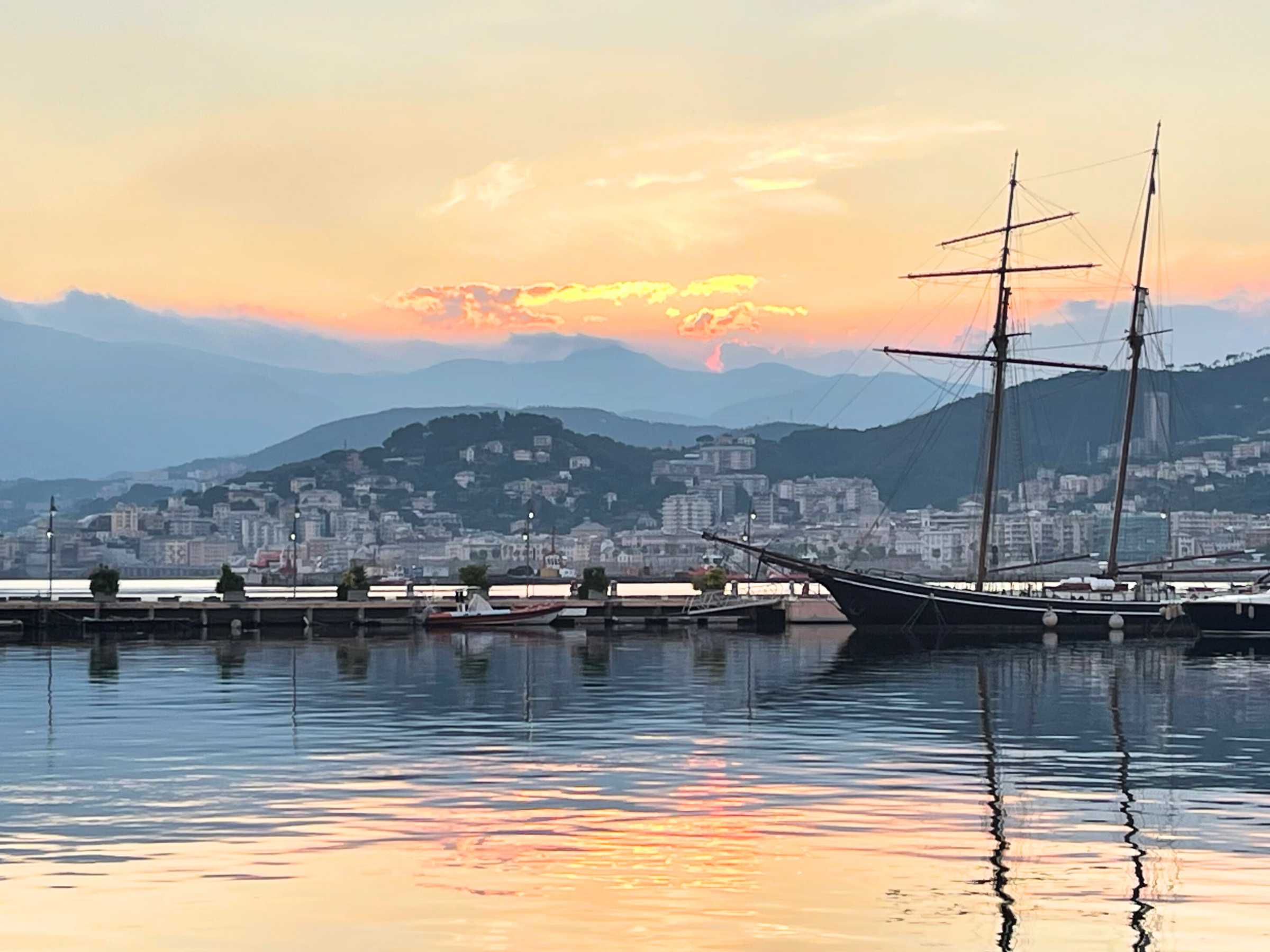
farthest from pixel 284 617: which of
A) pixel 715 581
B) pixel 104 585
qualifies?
pixel 715 581

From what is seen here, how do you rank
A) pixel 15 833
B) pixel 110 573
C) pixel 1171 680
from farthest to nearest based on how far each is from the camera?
pixel 110 573 → pixel 1171 680 → pixel 15 833

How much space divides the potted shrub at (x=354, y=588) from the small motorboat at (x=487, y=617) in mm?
5494

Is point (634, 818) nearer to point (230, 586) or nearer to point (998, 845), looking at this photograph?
point (998, 845)

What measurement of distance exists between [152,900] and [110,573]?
2678 inches

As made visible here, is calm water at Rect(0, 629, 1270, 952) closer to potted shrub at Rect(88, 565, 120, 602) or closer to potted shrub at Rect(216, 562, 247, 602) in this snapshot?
potted shrub at Rect(88, 565, 120, 602)

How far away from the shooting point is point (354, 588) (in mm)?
88000

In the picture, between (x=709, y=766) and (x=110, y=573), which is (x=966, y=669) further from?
(x=110, y=573)

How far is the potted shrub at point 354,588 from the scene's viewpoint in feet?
283

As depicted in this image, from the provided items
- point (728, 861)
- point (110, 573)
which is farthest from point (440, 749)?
point (110, 573)

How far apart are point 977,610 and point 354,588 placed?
96.2 ft

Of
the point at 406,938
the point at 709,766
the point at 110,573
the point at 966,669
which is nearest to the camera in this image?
the point at 406,938

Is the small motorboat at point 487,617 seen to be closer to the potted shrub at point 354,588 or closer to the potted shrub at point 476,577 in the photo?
the potted shrub at point 354,588

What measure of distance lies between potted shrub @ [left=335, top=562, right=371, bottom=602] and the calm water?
40280 millimetres

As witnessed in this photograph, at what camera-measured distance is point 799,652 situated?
206ft
